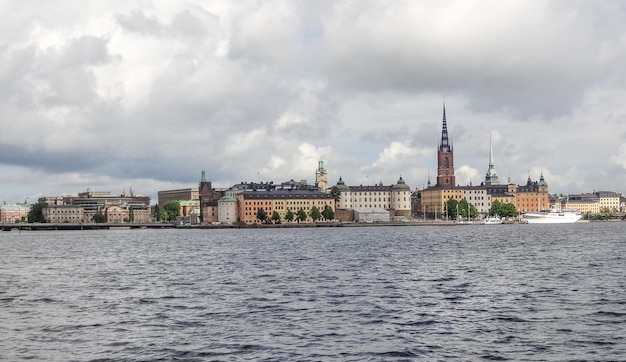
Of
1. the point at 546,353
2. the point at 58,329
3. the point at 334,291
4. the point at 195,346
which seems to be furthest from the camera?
the point at 334,291

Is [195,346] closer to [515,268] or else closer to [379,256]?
[515,268]

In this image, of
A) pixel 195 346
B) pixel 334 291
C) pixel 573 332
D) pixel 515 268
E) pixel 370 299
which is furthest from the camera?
pixel 515 268

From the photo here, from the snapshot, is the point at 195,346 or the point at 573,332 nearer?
the point at 195,346

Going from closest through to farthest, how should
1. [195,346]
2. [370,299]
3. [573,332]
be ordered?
[195,346] → [573,332] → [370,299]

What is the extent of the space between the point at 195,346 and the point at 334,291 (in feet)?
42.9

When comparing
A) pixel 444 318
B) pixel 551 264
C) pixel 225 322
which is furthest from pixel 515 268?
pixel 225 322

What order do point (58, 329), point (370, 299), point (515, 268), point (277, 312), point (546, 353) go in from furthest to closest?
point (515, 268), point (370, 299), point (277, 312), point (58, 329), point (546, 353)

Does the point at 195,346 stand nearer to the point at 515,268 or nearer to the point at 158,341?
the point at 158,341

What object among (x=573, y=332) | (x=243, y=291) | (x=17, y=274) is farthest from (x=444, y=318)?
(x=17, y=274)

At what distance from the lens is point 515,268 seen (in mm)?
45125

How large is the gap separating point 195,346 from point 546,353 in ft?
29.3

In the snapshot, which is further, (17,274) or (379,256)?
(379,256)

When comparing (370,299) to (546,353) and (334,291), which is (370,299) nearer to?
(334,291)

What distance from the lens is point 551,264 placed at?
47875mm
